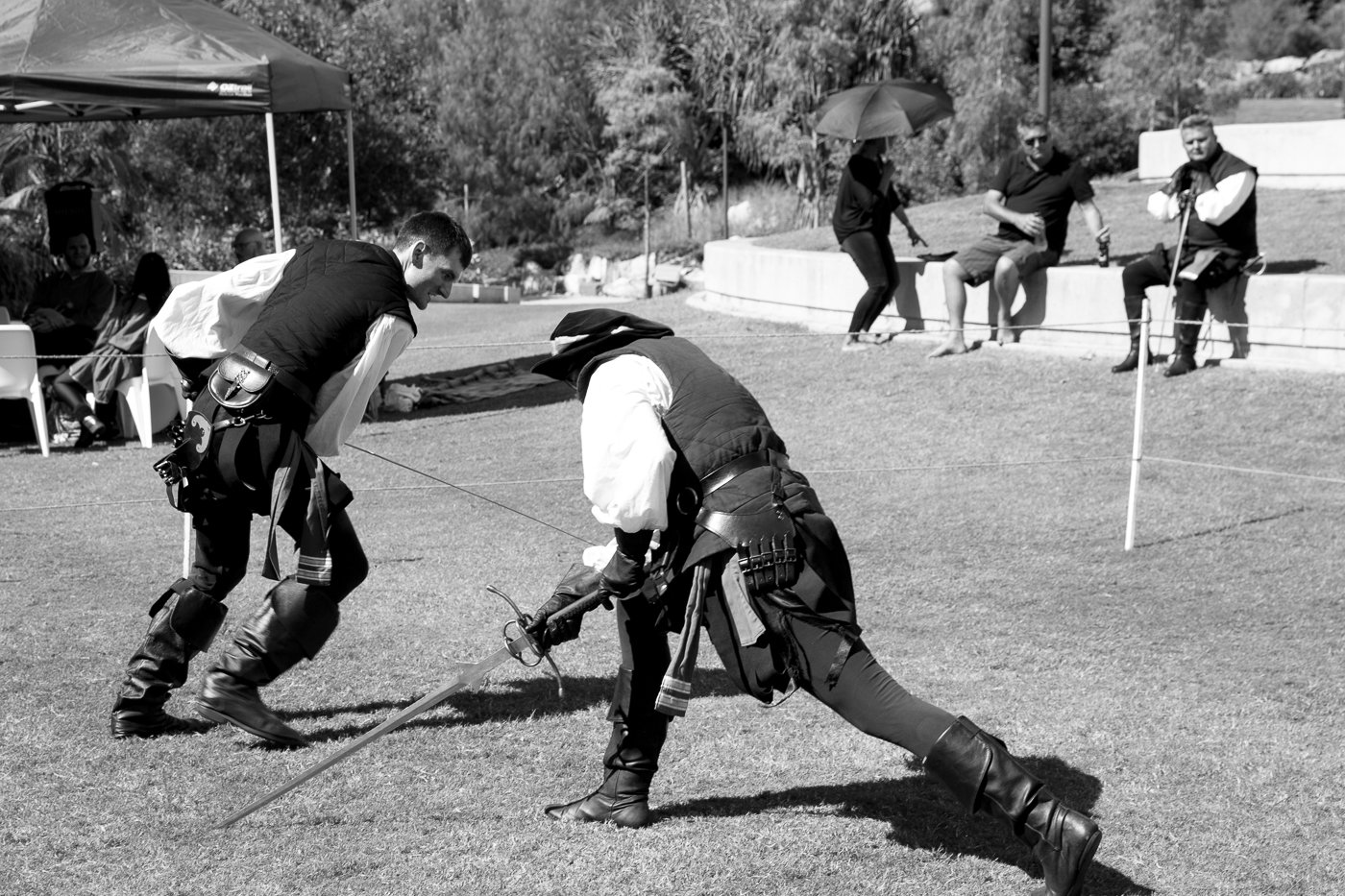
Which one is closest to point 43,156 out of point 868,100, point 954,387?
point 868,100

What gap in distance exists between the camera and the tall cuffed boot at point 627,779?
416 cm

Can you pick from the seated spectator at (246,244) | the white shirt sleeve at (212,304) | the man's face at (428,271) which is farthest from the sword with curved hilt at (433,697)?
the seated spectator at (246,244)

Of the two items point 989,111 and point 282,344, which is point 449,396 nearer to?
point 282,344

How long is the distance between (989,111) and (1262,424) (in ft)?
56.1

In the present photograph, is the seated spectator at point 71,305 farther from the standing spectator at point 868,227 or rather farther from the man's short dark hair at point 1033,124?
the man's short dark hair at point 1033,124

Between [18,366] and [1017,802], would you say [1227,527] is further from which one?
[18,366]

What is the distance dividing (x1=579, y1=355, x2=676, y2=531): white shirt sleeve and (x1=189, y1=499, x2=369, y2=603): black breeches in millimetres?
1316

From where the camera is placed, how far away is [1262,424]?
29.5 feet

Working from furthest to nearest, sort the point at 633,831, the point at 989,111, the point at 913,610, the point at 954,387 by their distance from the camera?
the point at 989,111, the point at 954,387, the point at 913,610, the point at 633,831

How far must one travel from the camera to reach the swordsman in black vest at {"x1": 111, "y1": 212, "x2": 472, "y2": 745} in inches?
180

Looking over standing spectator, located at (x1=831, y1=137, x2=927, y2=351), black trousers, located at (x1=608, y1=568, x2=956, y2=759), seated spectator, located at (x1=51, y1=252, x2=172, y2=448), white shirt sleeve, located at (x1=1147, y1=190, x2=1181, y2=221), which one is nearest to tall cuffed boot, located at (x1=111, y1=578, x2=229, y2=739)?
black trousers, located at (x1=608, y1=568, x2=956, y2=759)

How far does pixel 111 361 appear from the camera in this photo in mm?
10422

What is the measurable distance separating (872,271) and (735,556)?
306 inches

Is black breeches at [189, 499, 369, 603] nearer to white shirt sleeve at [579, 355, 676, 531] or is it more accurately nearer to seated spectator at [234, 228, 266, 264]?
white shirt sleeve at [579, 355, 676, 531]
